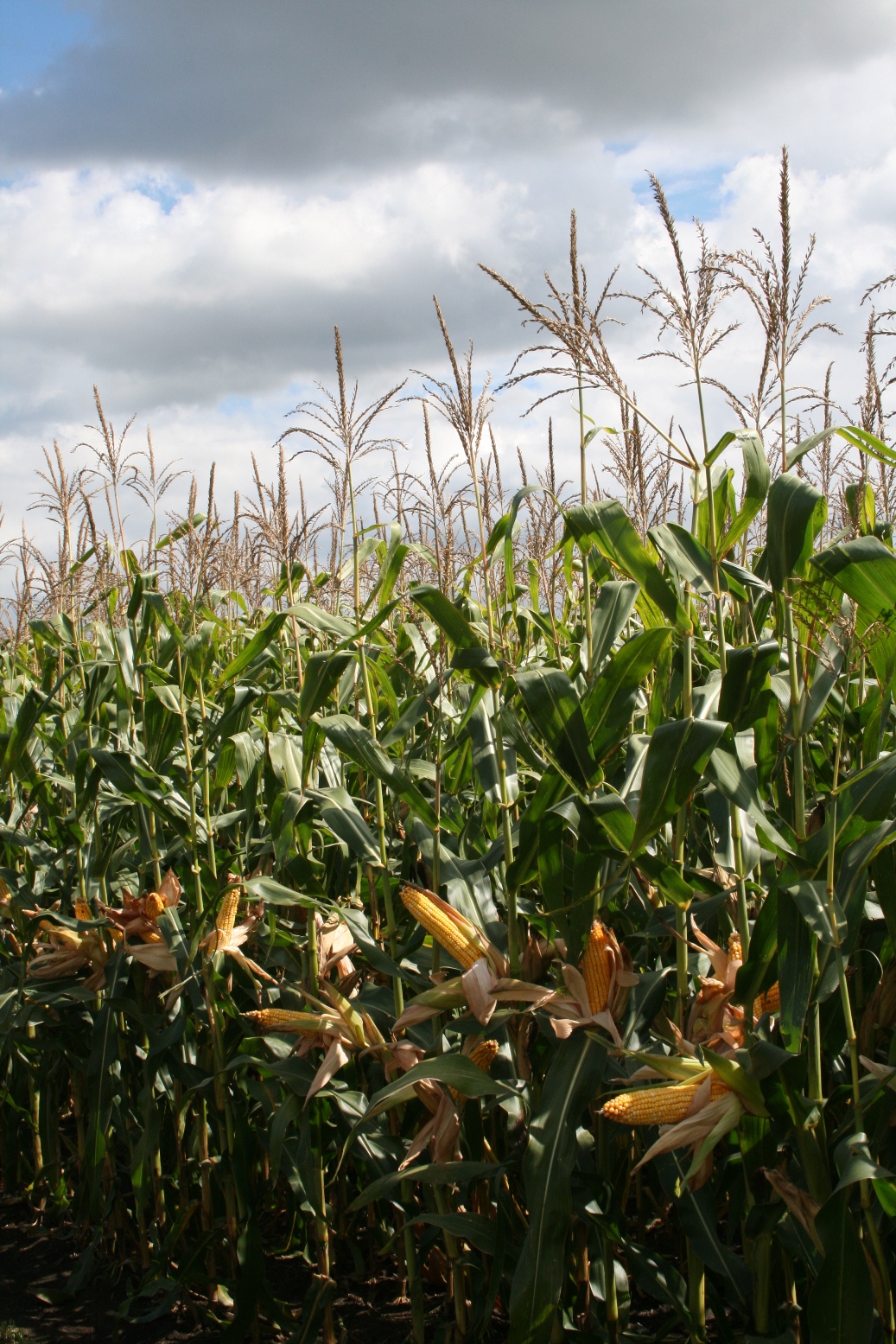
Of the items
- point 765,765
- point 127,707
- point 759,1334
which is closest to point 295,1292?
point 759,1334

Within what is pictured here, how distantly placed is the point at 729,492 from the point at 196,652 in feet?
7.48

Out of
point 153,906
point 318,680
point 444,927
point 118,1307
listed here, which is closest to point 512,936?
point 444,927

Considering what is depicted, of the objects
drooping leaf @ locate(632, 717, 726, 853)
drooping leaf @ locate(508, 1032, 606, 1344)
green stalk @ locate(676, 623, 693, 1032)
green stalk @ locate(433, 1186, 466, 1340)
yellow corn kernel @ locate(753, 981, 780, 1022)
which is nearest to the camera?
drooping leaf @ locate(632, 717, 726, 853)

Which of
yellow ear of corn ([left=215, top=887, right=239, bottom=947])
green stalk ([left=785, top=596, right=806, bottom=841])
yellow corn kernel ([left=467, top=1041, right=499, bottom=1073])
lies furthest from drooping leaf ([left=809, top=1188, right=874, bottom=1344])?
yellow ear of corn ([left=215, top=887, right=239, bottom=947])

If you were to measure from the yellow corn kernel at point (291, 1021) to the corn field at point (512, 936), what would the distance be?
0.01 meters

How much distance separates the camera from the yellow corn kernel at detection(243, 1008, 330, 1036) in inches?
114

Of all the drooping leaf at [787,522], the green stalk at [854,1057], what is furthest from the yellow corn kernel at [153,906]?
the drooping leaf at [787,522]

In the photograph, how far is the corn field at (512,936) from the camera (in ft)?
7.26

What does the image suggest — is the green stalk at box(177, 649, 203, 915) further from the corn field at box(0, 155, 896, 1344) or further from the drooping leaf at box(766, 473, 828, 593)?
the drooping leaf at box(766, 473, 828, 593)

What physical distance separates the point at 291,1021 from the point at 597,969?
1.01 meters

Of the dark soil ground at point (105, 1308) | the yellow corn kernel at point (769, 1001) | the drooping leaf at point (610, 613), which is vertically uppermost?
the drooping leaf at point (610, 613)

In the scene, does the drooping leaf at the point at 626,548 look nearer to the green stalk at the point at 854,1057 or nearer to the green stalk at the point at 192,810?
the green stalk at the point at 854,1057

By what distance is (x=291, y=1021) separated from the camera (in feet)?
9.54

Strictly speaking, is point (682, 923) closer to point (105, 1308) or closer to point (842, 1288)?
point (842, 1288)
